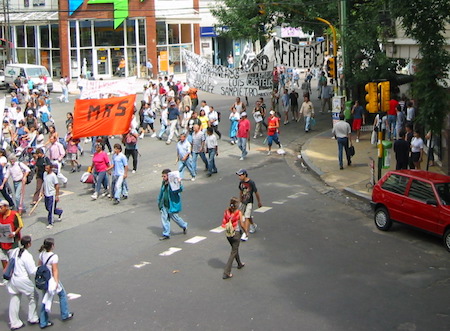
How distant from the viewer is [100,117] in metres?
19.1

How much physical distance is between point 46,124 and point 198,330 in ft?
65.6

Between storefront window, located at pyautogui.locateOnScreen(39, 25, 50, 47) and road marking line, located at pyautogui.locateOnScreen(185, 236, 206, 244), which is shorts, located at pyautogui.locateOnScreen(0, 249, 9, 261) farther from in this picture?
storefront window, located at pyautogui.locateOnScreen(39, 25, 50, 47)

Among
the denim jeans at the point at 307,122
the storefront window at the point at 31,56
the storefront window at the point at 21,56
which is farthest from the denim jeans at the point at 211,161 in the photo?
the storefront window at the point at 21,56

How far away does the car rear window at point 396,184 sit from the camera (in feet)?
46.5

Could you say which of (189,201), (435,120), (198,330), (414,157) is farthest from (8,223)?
(414,157)

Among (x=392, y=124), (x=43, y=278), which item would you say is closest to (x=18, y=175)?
(x=43, y=278)

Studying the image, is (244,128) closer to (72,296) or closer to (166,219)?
(166,219)

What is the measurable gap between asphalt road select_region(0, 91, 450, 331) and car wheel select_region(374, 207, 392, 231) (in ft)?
0.53

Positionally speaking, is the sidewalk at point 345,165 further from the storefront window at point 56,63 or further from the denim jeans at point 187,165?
the storefront window at point 56,63

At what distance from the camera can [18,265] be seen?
1016 cm

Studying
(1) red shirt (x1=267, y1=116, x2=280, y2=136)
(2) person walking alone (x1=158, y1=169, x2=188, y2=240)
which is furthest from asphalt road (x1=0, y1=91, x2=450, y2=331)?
(1) red shirt (x1=267, y1=116, x2=280, y2=136)

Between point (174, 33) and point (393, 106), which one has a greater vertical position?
point (174, 33)

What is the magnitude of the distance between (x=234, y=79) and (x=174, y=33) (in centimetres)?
2792

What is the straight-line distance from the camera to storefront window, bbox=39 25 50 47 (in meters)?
51.2
